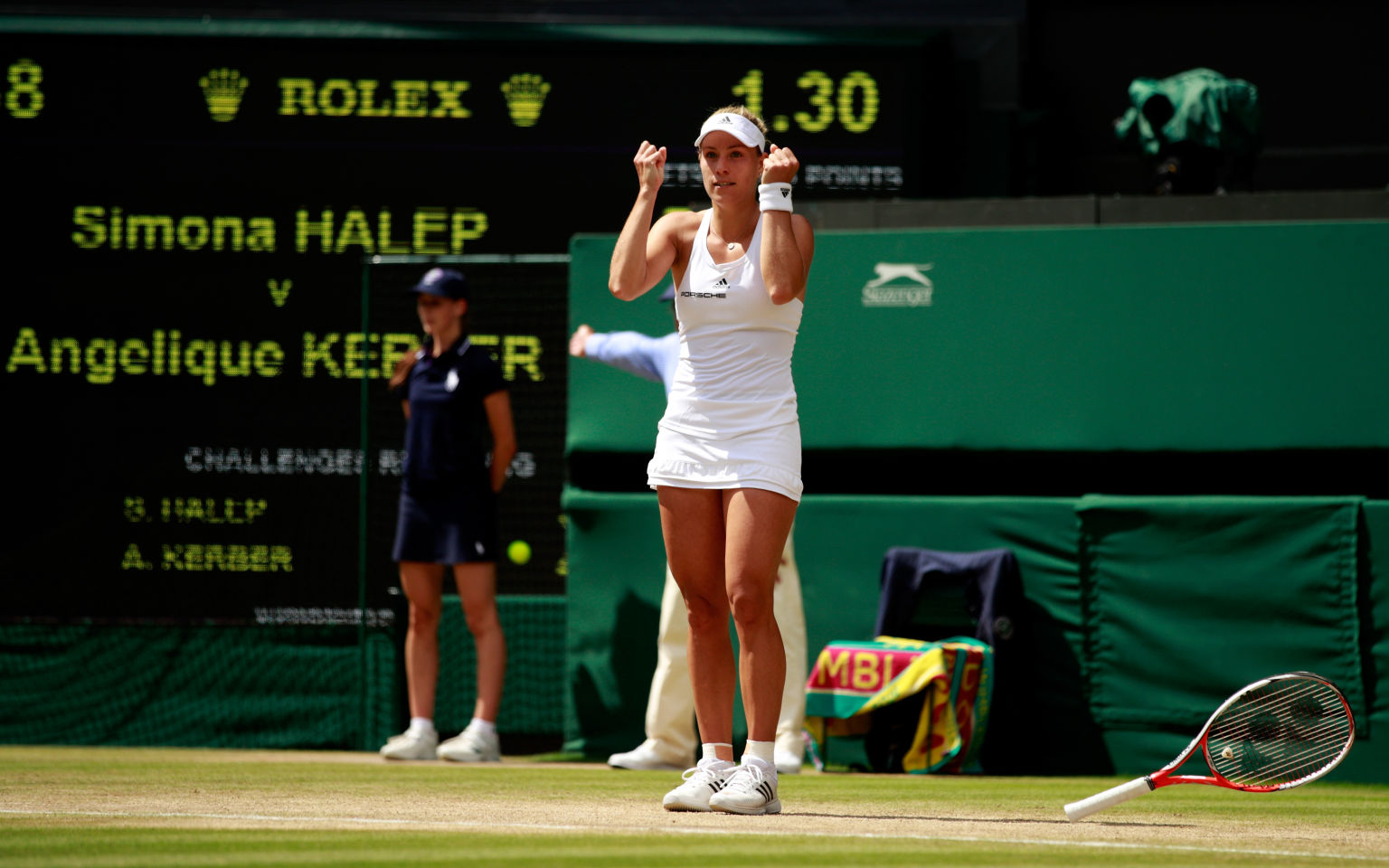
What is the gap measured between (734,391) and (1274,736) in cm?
156

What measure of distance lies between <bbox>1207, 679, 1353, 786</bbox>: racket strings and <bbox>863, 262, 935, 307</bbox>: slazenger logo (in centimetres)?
307

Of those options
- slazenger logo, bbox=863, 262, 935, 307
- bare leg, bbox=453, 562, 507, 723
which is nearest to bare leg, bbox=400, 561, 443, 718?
bare leg, bbox=453, 562, 507, 723

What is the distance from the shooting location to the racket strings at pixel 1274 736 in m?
4.16

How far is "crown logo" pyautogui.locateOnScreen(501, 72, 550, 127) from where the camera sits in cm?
812

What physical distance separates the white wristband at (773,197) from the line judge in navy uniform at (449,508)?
9.81 ft

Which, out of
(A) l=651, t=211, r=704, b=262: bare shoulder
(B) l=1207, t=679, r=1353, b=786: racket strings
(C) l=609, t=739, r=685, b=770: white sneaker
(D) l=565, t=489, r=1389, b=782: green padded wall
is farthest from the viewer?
(C) l=609, t=739, r=685, b=770: white sneaker

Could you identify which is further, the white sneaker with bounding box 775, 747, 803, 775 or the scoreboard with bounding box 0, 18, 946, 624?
the scoreboard with bounding box 0, 18, 946, 624

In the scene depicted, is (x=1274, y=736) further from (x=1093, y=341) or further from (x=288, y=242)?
(x=288, y=242)

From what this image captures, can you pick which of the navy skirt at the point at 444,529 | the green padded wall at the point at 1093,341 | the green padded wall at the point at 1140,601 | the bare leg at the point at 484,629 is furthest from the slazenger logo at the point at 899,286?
the bare leg at the point at 484,629

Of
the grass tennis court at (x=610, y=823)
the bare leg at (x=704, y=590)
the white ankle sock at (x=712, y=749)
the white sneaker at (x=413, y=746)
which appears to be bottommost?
the white sneaker at (x=413, y=746)

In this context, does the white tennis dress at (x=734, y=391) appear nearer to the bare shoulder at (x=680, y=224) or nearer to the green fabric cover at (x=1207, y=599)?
the bare shoulder at (x=680, y=224)

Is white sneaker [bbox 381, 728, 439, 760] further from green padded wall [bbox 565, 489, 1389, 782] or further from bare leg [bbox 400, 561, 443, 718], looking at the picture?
green padded wall [bbox 565, 489, 1389, 782]

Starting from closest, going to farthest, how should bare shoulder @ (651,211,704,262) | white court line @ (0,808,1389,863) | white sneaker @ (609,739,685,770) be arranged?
white court line @ (0,808,1389,863), bare shoulder @ (651,211,704,262), white sneaker @ (609,739,685,770)

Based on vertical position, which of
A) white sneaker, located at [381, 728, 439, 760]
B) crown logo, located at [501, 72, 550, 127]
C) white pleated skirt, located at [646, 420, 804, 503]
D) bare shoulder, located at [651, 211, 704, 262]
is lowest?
white sneaker, located at [381, 728, 439, 760]
